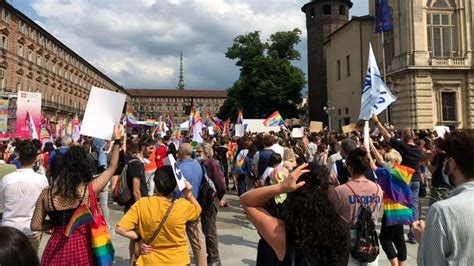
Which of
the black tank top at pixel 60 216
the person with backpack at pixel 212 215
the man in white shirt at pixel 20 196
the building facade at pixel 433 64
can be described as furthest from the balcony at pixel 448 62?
the black tank top at pixel 60 216

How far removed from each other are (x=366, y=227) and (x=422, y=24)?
32.2 meters

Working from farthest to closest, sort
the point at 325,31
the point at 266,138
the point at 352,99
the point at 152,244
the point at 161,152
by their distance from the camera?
the point at 325,31, the point at 352,99, the point at 161,152, the point at 266,138, the point at 152,244

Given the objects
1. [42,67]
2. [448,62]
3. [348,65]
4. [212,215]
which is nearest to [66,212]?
[212,215]

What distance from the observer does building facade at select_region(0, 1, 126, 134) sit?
5531cm

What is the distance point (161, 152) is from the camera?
11.6m

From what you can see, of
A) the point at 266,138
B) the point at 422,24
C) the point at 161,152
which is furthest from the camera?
the point at 422,24

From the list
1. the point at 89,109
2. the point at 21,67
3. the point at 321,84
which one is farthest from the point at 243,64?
the point at 89,109

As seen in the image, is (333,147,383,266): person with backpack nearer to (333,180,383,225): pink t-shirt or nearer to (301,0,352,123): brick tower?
(333,180,383,225): pink t-shirt

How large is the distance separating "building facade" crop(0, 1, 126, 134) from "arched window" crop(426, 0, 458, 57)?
37950 mm

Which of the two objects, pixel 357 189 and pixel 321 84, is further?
pixel 321 84

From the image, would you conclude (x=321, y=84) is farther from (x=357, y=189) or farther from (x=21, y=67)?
(x=357, y=189)

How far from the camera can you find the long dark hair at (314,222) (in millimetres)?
2461

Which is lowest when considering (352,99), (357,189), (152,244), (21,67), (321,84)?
(152,244)

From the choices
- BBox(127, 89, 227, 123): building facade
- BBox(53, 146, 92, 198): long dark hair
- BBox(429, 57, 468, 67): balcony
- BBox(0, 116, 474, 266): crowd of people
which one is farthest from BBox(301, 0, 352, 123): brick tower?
BBox(127, 89, 227, 123): building facade
